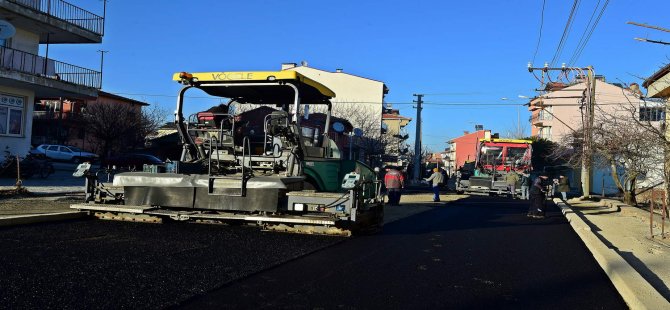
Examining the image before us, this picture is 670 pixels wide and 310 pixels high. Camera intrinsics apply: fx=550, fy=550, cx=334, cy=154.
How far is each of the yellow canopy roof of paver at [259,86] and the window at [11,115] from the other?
15155 millimetres

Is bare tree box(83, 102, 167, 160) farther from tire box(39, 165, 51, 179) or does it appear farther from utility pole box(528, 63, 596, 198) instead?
utility pole box(528, 63, 596, 198)

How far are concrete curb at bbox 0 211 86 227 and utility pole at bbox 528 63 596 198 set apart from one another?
14255 millimetres

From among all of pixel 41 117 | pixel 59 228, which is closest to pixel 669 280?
pixel 59 228

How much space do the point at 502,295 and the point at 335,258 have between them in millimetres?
2300

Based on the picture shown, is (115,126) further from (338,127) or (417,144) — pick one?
(338,127)

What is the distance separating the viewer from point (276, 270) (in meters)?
6.25

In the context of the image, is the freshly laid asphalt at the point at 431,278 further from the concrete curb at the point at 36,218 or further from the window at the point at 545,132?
the window at the point at 545,132

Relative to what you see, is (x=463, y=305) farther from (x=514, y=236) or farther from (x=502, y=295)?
(x=514, y=236)

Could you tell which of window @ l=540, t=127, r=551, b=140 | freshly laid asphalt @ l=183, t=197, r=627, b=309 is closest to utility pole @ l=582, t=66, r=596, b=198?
freshly laid asphalt @ l=183, t=197, r=627, b=309

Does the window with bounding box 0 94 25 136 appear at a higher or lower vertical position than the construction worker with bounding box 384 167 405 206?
higher

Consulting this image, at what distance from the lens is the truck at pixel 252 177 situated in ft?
26.5

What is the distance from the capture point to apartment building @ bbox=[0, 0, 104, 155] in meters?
19.9

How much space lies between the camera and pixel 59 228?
8461 millimetres

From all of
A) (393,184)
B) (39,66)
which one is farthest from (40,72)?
(393,184)
